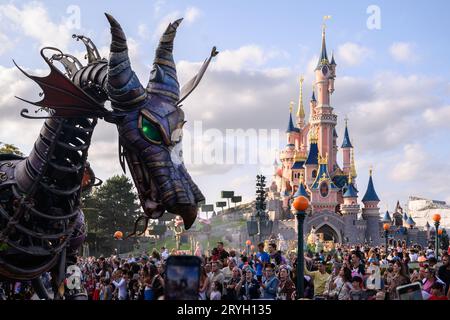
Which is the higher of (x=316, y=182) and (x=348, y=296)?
(x=316, y=182)

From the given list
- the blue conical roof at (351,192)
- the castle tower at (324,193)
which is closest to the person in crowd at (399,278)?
the castle tower at (324,193)

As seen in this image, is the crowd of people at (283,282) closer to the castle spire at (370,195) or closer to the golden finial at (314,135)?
the castle spire at (370,195)

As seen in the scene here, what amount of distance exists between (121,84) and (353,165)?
8901cm

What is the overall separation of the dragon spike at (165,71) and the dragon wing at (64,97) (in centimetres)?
73

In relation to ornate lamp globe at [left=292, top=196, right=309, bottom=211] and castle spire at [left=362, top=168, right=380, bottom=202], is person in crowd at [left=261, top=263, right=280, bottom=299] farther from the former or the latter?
castle spire at [left=362, top=168, right=380, bottom=202]

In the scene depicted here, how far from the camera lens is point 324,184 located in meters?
86.8

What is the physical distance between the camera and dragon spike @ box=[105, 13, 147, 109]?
729cm

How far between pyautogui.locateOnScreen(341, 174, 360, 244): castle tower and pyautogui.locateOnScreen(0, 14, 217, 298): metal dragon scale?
7625 cm

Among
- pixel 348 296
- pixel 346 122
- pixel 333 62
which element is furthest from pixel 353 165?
pixel 348 296

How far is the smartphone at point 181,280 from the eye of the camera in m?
5.16

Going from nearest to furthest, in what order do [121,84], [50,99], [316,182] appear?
[121,84] → [50,99] → [316,182]
